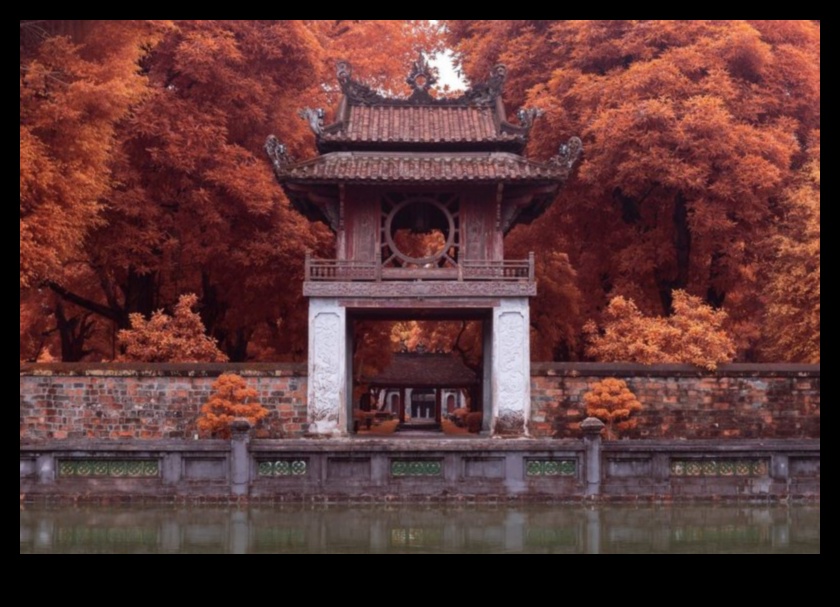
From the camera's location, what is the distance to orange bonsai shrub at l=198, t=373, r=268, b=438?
2089 centimetres

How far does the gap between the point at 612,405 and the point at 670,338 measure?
10.5 feet

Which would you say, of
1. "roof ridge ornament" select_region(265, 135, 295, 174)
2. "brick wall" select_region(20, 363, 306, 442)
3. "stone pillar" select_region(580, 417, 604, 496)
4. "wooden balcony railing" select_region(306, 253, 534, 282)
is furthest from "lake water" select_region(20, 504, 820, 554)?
"roof ridge ornament" select_region(265, 135, 295, 174)

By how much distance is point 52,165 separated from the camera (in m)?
21.1

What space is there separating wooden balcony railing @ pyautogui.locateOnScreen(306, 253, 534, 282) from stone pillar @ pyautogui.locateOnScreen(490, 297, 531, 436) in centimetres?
82

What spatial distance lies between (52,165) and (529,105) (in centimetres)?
1448

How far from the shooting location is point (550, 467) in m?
18.2

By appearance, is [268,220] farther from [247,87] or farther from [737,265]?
[737,265]

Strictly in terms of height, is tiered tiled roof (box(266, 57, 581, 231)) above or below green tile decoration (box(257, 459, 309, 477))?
above

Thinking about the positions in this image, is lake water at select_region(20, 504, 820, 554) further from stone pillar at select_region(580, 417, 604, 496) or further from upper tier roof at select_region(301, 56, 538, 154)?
upper tier roof at select_region(301, 56, 538, 154)

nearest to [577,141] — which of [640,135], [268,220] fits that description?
[640,135]

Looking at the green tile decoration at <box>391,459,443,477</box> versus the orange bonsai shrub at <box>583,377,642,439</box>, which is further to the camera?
the orange bonsai shrub at <box>583,377,642,439</box>

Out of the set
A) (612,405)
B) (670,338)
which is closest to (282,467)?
(612,405)

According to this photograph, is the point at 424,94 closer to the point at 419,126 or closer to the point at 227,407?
the point at 419,126

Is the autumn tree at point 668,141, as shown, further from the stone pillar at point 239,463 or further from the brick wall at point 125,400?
the stone pillar at point 239,463
